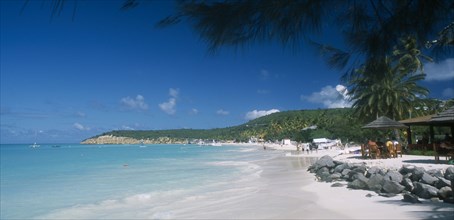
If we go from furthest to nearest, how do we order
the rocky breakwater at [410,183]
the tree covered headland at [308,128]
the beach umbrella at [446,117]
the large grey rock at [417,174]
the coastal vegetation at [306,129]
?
the tree covered headland at [308,128] → the coastal vegetation at [306,129] → the beach umbrella at [446,117] → the large grey rock at [417,174] → the rocky breakwater at [410,183]

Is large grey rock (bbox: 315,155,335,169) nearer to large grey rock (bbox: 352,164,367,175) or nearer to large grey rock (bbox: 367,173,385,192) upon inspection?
large grey rock (bbox: 352,164,367,175)

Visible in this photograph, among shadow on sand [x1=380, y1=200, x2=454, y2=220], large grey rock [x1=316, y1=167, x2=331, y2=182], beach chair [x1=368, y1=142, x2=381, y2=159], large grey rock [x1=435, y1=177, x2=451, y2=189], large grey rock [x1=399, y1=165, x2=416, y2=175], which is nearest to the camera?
shadow on sand [x1=380, y1=200, x2=454, y2=220]

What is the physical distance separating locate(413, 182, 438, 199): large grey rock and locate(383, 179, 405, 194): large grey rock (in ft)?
1.02

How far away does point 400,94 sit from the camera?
2616 cm

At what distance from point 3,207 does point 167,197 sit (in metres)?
5.00

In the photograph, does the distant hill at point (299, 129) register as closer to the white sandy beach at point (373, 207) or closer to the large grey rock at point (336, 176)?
the large grey rock at point (336, 176)

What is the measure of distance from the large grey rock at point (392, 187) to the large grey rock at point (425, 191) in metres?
0.31

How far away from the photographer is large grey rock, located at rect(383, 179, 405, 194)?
8414 mm

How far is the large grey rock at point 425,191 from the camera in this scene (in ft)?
25.3

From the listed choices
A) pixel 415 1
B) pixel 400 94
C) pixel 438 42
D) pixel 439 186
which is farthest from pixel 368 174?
pixel 400 94

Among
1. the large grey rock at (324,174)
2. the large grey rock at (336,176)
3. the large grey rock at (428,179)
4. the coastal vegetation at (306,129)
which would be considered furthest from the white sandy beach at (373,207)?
the coastal vegetation at (306,129)

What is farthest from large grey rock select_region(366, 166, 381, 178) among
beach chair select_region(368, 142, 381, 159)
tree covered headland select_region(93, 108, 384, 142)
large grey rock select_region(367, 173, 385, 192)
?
tree covered headland select_region(93, 108, 384, 142)

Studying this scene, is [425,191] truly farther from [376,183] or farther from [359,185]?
[359,185]

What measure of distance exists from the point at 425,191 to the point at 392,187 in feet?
2.49
